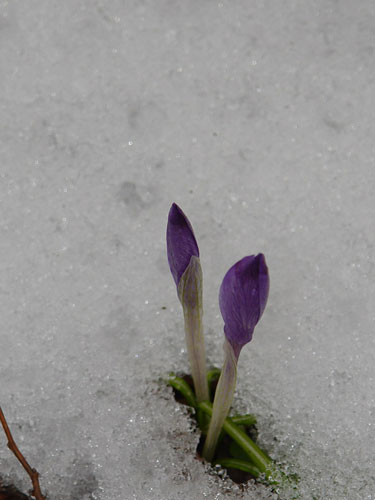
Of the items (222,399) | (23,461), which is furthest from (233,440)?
(23,461)

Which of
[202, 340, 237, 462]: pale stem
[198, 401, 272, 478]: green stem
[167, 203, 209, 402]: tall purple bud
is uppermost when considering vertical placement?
[167, 203, 209, 402]: tall purple bud

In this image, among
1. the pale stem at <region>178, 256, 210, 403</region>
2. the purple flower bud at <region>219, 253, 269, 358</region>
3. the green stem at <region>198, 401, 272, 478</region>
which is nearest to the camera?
the purple flower bud at <region>219, 253, 269, 358</region>

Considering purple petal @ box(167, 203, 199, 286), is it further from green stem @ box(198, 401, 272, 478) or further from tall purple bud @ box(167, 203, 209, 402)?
green stem @ box(198, 401, 272, 478)

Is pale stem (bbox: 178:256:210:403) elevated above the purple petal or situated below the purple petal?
below

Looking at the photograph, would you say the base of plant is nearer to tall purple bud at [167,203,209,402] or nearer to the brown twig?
tall purple bud at [167,203,209,402]

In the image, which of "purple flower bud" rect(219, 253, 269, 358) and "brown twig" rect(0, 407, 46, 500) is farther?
"brown twig" rect(0, 407, 46, 500)

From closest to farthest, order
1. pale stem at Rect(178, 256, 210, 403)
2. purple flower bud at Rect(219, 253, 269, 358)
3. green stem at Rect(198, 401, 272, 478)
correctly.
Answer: purple flower bud at Rect(219, 253, 269, 358) → pale stem at Rect(178, 256, 210, 403) → green stem at Rect(198, 401, 272, 478)

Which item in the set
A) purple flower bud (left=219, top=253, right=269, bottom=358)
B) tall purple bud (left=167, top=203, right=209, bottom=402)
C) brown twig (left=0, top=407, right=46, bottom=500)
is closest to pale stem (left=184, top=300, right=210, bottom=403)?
tall purple bud (left=167, top=203, right=209, bottom=402)

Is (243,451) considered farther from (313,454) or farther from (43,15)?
(43,15)

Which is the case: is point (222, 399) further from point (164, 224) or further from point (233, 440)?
point (164, 224)
